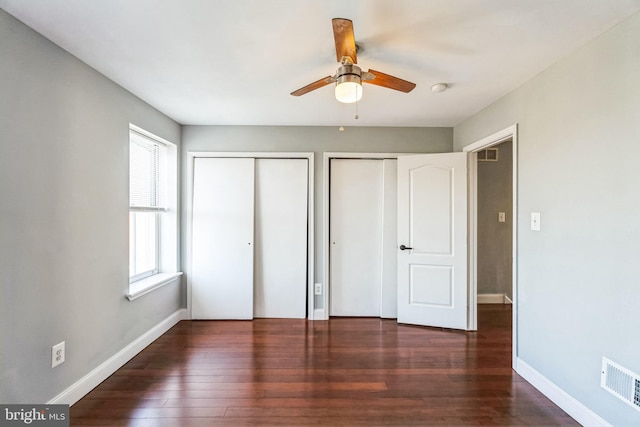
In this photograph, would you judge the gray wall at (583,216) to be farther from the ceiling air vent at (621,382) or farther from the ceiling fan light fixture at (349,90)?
the ceiling fan light fixture at (349,90)

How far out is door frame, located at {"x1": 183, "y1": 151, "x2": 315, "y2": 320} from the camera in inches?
131

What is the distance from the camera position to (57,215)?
175cm

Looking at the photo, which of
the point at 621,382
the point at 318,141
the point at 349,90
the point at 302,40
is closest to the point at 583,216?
the point at 621,382

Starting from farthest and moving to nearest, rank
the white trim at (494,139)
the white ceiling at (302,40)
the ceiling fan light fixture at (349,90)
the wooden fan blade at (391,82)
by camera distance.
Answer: the white trim at (494,139), the wooden fan blade at (391,82), the ceiling fan light fixture at (349,90), the white ceiling at (302,40)

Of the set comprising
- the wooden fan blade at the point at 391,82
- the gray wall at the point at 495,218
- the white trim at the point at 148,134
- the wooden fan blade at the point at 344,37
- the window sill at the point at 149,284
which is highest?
the wooden fan blade at the point at 344,37

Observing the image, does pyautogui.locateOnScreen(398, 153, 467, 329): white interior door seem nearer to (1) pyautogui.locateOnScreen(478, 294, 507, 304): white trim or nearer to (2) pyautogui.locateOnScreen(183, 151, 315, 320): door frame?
(2) pyautogui.locateOnScreen(183, 151, 315, 320): door frame

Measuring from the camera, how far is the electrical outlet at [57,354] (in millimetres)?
1727

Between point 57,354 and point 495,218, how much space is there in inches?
184

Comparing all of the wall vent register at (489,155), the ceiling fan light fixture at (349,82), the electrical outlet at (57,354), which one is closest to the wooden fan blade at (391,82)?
the ceiling fan light fixture at (349,82)

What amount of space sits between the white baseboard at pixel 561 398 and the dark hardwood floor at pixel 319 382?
42 millimetres

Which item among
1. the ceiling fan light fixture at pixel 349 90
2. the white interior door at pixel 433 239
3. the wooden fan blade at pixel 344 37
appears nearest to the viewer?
the wooden fan blade at pixel 344 37

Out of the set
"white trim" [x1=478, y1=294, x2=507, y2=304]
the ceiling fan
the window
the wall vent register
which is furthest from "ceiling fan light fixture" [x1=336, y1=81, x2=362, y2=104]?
"white trim" [x1=478, y1=294, x2=507, y2=304]

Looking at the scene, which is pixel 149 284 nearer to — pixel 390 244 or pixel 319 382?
pixel 319 382

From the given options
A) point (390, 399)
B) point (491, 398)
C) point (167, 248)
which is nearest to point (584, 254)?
point (491, 398)
